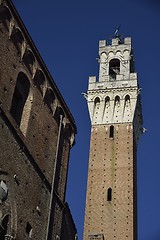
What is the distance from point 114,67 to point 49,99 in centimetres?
1609

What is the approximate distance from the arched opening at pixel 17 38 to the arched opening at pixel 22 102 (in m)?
0.61

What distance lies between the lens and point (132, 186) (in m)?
22.1

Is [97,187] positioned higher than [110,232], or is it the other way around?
[97,187]

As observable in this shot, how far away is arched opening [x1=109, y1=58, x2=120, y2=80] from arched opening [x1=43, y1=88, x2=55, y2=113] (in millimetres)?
14736

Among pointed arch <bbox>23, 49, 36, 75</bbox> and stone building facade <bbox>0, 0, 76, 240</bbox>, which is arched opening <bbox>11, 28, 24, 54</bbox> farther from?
pointed arch <bbox>23, 49, 36, 75</bbox>

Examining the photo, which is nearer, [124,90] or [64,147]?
[64,147]

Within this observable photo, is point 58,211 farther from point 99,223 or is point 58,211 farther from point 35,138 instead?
point 99,223

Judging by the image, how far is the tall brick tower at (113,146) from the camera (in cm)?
2139

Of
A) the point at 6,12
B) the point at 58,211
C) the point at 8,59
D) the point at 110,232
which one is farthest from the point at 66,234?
the point at 110,232

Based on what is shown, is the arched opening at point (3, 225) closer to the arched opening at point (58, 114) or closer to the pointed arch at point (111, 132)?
the arched opening at point (58, 114)

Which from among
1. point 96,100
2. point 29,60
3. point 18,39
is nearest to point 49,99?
point 29,60

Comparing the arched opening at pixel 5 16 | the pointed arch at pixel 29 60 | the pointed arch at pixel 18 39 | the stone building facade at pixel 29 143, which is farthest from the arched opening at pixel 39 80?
the arched opening at pixel 5 16

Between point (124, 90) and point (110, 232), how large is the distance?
7.99 m

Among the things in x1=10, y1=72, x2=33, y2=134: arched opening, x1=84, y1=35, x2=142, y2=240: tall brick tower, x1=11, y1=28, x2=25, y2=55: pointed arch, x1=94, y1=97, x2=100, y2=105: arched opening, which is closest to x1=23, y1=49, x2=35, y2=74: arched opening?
x1=11, y1=28, x2=25, y2=55: pointed arch
